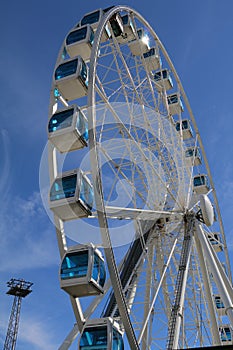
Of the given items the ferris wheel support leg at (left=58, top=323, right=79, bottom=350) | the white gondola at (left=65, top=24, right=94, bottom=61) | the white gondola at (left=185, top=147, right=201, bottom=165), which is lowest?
the ferris wheel support leg at (left=58, top=323, right=79, bottom=350)

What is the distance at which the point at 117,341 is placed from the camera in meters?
7.70

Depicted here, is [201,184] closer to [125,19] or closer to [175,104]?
[175,104]

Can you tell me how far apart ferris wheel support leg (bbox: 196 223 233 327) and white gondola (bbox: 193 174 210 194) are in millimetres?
5574

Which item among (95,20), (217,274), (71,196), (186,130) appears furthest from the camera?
(186,130)

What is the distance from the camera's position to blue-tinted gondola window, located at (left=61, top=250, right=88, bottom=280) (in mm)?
7957

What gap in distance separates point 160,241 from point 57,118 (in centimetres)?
562

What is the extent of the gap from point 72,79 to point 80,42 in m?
1.60

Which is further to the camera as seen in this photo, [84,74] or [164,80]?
[164,80]

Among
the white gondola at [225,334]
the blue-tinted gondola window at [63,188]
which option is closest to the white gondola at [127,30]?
the blue-tinted gondola window at [63,188]

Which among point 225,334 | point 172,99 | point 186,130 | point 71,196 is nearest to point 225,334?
point 225,334

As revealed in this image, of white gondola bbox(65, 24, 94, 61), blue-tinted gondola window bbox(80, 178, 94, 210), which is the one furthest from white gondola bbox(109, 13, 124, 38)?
blue-tinted gondola window bbox(80, 178, 94, 210)

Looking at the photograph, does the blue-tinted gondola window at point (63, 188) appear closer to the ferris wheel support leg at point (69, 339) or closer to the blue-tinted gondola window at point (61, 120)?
the blue-tinted gondola window at point (61, 120)

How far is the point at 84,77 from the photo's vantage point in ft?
33.6

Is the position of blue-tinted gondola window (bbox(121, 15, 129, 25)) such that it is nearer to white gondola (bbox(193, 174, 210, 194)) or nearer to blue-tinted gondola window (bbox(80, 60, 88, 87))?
blue-tinted gondola window (bbox(80, 60, 88, 87))
